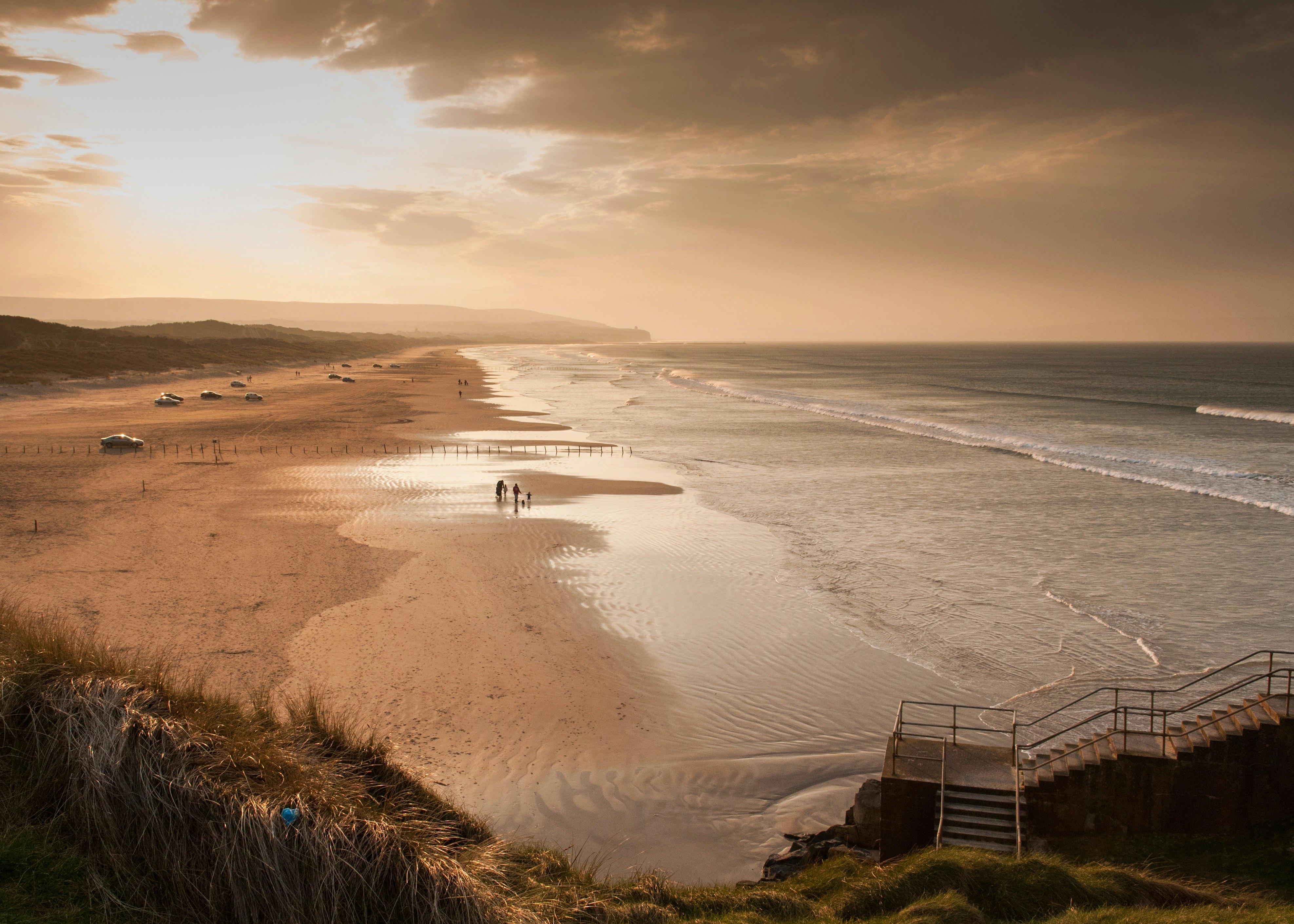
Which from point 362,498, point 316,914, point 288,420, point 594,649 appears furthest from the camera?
point 288,420

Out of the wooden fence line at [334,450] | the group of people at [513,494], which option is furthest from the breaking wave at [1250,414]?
the group of people at [513,494]

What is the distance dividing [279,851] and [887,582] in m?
18.3

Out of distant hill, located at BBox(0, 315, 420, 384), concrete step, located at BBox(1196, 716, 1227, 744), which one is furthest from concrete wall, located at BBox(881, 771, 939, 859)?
distant hill, located at BBox(0, 315, 420, 384)

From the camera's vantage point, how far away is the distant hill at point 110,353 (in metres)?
76.2

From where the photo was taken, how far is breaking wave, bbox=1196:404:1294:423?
2571 inches

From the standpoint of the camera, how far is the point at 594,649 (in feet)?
55.9

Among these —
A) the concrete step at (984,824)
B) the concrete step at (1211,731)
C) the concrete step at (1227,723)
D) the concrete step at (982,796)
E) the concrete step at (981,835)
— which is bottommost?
the concrete step at (981,835)

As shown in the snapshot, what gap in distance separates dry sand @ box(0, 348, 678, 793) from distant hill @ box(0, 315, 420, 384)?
144ft

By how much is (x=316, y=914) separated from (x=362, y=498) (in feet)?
85.9

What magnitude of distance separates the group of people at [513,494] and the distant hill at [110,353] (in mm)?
62023

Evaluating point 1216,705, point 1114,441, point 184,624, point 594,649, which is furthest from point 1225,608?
point 1114,441

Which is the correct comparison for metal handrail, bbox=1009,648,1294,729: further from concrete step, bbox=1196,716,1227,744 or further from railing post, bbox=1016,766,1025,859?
railing post, bbox=1016,766,1025,859

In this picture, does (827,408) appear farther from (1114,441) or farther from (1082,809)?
(1082,809)

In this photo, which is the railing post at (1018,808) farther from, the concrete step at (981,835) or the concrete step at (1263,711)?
the concrete step at (1263,711)
